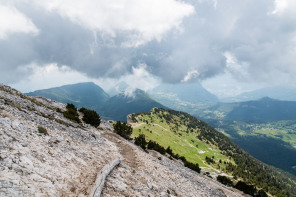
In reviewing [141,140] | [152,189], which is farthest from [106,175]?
[141,140]

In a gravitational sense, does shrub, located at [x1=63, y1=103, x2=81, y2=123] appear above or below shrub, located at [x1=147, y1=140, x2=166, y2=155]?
above

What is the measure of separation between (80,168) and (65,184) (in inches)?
157

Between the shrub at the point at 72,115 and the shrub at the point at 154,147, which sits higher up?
the shrub at the point at 72,115

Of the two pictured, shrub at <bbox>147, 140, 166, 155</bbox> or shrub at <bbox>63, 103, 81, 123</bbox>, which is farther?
shrub at <bbox>147, 140, 166, 155</bbox>

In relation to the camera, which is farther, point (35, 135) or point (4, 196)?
point (35, 135)

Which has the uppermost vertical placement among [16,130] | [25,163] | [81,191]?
[16,130]

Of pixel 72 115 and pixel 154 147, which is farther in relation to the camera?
pixel 154 147

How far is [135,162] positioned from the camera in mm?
28750

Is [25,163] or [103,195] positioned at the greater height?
[25,163]

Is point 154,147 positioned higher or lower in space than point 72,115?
lower

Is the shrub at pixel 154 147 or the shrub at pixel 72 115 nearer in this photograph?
the shrub at pixel 72 115

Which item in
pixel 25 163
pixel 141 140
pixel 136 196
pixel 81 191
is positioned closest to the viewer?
pixel 25 163

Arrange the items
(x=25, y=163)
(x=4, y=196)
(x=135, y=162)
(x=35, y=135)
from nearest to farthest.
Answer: (x=4, y=196) → (x=25, y=163) → (x=35, y=135) → (x=135, y=162)

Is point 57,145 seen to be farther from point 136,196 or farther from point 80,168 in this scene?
point 136,196
